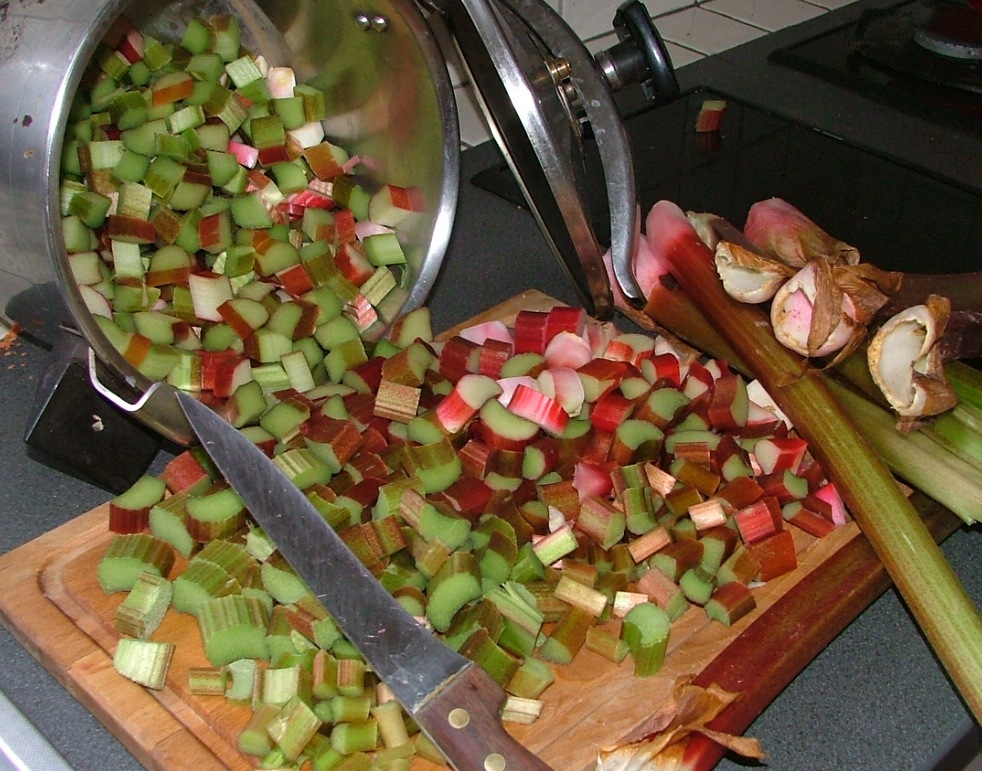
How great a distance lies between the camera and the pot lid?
1.04 meters

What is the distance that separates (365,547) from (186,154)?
56cm

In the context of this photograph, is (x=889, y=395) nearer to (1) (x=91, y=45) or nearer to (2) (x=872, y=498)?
(2) (x=872, y=498)

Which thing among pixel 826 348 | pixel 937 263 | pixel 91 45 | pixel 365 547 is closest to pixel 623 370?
pixel 826 348

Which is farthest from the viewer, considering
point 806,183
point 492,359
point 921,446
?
point 806,183

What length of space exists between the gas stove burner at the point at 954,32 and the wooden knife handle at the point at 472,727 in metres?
1.54

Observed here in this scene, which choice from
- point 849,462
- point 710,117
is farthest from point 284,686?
point 710,117

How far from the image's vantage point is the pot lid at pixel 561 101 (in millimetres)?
1045

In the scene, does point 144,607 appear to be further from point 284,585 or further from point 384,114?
point 384,114

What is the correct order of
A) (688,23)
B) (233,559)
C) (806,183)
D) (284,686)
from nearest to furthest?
(284,686) < (233,559) < (806,183) < (688,23)

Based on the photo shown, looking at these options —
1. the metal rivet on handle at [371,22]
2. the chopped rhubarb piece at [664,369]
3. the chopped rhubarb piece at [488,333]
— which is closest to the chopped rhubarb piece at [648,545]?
the chopped rhubarb piece at [664,369]

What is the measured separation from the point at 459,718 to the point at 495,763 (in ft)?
0.14

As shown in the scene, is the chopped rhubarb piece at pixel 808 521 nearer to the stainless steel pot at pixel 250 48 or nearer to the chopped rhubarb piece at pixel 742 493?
the chopped rhubarb piece at pixel 742 493

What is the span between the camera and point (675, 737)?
2.83ft

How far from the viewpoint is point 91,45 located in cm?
92
